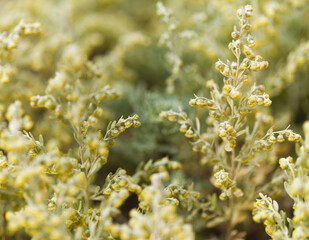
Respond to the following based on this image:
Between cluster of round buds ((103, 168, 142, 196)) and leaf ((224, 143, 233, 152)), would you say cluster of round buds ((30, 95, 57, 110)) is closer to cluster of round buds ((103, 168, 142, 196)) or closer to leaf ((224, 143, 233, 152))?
cluster of round buds ((103, 168, 142, 196))

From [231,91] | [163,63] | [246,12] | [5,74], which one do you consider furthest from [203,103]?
[163,63]

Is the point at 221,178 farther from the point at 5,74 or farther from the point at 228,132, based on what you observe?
the point at 5,74

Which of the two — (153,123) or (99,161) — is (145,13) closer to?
(153,123)

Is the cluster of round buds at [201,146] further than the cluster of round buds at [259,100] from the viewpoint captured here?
Yes

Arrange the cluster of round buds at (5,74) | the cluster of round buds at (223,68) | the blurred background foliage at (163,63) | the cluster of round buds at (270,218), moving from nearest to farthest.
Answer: the cluster of round buds at (270,218) → the cluster of round buds at (223,68) → the cluster of round buds at (5,74) → the blurred background foliage at (163,63)

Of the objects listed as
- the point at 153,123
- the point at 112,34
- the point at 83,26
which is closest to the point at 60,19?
the point at 83,26

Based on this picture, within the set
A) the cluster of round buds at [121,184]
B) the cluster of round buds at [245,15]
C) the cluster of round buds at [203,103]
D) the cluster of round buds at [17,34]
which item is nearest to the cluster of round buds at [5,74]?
the cluster of round buds at [17,34]

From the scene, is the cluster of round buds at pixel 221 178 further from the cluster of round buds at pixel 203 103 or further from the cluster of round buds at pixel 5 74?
the cluster of round buds at pixel 5 74
